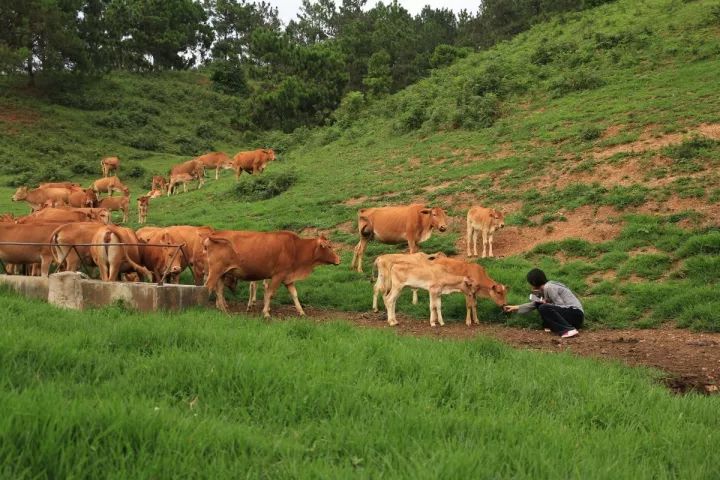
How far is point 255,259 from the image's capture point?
1103 cm

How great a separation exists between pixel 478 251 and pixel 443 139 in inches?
478

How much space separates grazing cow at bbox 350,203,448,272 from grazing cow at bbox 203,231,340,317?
3.16 metres

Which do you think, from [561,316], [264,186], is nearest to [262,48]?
[264,186]

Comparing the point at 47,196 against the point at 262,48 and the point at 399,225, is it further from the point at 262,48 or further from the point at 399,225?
the point at 262,48

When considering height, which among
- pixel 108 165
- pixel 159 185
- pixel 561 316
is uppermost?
pixel 108 165

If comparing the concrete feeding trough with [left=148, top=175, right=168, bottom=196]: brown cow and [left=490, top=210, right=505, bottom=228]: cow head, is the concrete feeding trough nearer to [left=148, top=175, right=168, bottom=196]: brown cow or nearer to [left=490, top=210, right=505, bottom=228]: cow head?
[left=490, top=210, right=505, bottom=228]: cow head

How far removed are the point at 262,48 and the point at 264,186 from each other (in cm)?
3338

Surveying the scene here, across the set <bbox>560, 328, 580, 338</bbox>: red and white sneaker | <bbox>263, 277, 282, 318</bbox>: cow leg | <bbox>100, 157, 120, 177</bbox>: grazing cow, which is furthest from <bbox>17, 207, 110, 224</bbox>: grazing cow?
<bbox>100, 157, 120, 177</bbox>: grazing cow

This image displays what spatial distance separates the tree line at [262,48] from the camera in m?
46.9

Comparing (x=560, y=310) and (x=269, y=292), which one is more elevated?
(x=269, y=292)

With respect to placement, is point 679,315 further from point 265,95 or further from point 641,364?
point 265,95

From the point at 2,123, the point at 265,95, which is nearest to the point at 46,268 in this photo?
the point at 2,123

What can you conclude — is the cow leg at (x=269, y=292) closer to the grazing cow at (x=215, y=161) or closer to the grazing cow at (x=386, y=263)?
the grazing cow at (x=386, y=263)

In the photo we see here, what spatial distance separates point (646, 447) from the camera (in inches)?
182
